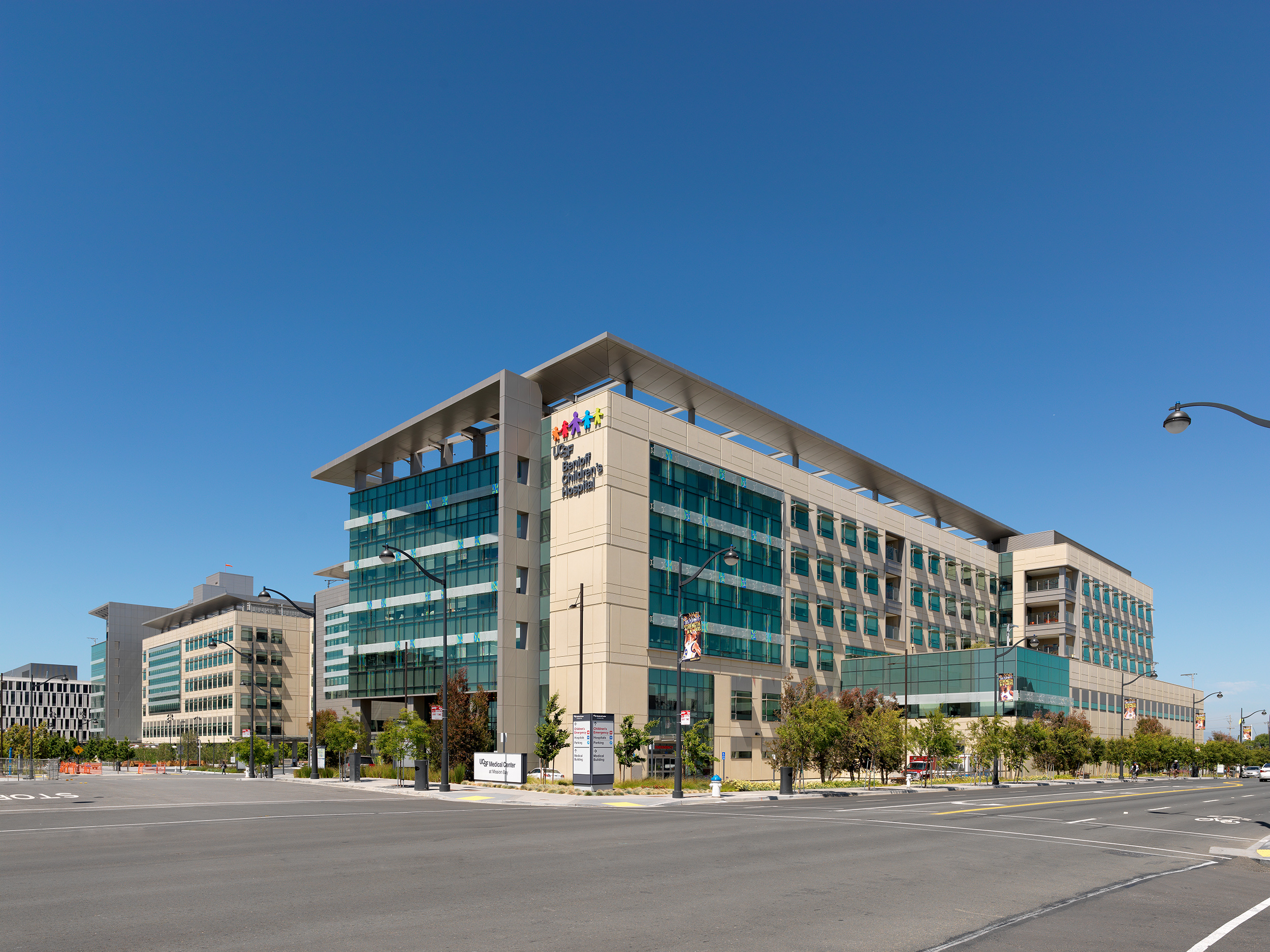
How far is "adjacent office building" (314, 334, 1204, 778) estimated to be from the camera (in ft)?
202

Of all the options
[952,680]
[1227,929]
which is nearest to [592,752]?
[1227,929]

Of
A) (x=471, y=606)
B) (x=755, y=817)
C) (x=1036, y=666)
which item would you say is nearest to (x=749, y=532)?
(x=471, y=606)

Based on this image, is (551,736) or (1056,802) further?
(551,736)

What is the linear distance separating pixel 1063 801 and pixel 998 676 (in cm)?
3716

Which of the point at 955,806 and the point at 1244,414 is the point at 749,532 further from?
the point at 1244,414

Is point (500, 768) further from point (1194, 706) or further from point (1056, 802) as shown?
point (1194, 706)

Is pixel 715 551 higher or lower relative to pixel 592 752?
higher

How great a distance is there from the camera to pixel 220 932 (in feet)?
35.4

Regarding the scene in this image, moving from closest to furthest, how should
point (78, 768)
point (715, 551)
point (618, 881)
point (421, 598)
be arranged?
point (618, 881), point (715, 551), point (421, 598), point (78, 768)

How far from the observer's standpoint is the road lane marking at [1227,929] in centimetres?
1084

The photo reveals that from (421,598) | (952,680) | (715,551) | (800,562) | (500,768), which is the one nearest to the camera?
(500,768)

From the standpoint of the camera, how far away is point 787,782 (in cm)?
4384

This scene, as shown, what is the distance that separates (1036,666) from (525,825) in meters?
73.8

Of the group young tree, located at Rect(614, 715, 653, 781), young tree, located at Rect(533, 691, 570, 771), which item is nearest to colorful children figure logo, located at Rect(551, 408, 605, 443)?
young tree, located at Rect(533, 691, 570, 771)
